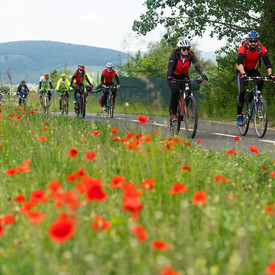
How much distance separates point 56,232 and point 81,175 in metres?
→ 1.12

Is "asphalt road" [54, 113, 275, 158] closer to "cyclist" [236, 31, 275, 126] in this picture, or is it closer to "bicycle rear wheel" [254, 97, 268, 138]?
"bicycle rear wheel" [254, 97, 268, 138]

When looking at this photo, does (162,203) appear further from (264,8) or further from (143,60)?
(143,60)

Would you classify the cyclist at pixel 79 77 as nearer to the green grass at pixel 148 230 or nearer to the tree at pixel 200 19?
the tree at pixel 200 19

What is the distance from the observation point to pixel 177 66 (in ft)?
31.7

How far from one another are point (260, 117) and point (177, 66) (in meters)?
2.15

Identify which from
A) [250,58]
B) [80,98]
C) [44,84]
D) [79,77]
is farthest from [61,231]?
[44,84]

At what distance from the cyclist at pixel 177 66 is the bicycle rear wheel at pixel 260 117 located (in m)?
1.41

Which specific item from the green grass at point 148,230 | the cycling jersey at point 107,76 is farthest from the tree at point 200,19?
the green grass at point 148,230

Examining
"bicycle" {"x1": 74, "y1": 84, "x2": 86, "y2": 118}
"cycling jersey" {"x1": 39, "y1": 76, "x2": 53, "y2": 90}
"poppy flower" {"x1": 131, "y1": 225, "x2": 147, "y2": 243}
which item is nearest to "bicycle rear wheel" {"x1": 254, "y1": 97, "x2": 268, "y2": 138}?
"bicycle" {"x1": 74, "y1": 84, "x2": 86, "y2": 118}

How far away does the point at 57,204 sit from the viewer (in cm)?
201

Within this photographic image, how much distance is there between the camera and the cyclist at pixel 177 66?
9.39 metres

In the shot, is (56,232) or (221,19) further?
(221,19)

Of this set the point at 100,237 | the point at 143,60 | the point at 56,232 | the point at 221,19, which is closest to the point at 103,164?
the point at 100,237

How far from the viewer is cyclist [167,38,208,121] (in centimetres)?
939
